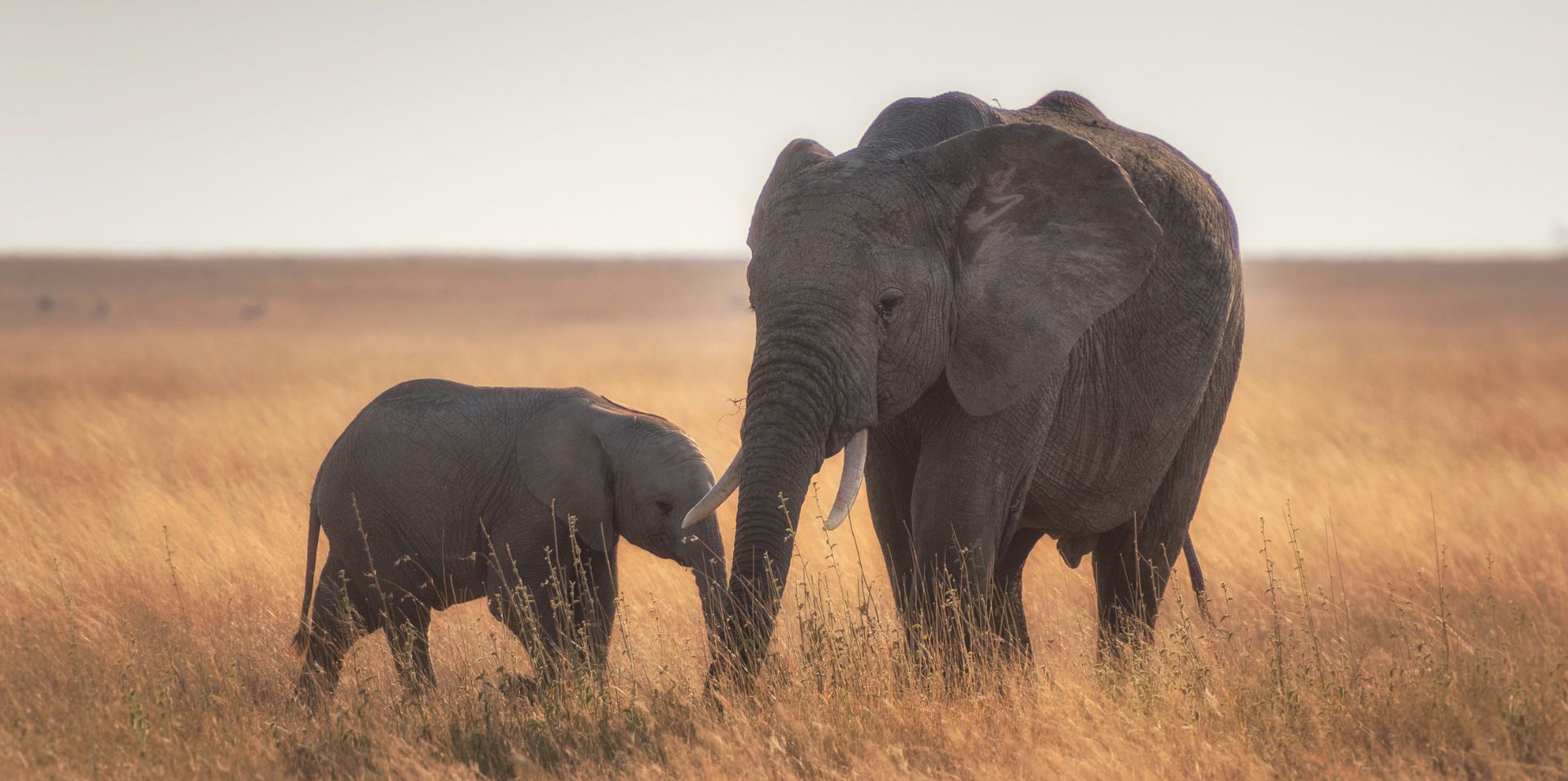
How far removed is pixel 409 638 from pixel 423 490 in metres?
0.72

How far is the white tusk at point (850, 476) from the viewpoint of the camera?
449cm

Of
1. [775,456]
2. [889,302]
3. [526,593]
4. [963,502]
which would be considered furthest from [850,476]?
[526,593]

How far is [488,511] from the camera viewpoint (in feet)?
21.7

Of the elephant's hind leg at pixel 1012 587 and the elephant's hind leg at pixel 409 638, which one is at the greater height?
the elephant's hind leg at pixel 1012 587

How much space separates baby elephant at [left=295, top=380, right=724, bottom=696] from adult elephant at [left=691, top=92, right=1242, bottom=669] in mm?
1292

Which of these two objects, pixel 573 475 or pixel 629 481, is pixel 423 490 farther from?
pixel 629 481

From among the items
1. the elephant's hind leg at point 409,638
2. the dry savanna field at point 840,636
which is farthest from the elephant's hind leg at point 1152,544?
the elephant's hind leg at point 409,638

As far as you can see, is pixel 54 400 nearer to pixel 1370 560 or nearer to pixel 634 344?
pixel 1370 560

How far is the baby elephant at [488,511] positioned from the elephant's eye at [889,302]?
1.85 meters

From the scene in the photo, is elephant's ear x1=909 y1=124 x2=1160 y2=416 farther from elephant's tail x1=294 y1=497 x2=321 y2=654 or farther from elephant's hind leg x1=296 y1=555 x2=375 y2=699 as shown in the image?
elephant's tail x1=294 y1=497 x2=321 y2=654

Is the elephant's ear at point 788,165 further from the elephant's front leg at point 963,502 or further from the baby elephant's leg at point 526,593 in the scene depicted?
the baby elephant's leg at point 526,593

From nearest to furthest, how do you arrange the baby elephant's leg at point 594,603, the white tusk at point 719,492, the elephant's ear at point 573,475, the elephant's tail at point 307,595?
the white tusk at point 719,492 < the baby elephant's leg at point 594,603 < the elephant's ear at point 573,475 < the elephant's tail at point 307,595

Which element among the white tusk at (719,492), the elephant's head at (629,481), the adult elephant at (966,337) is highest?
the adult elephant at (966,337)

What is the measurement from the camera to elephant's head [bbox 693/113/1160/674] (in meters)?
4.48
